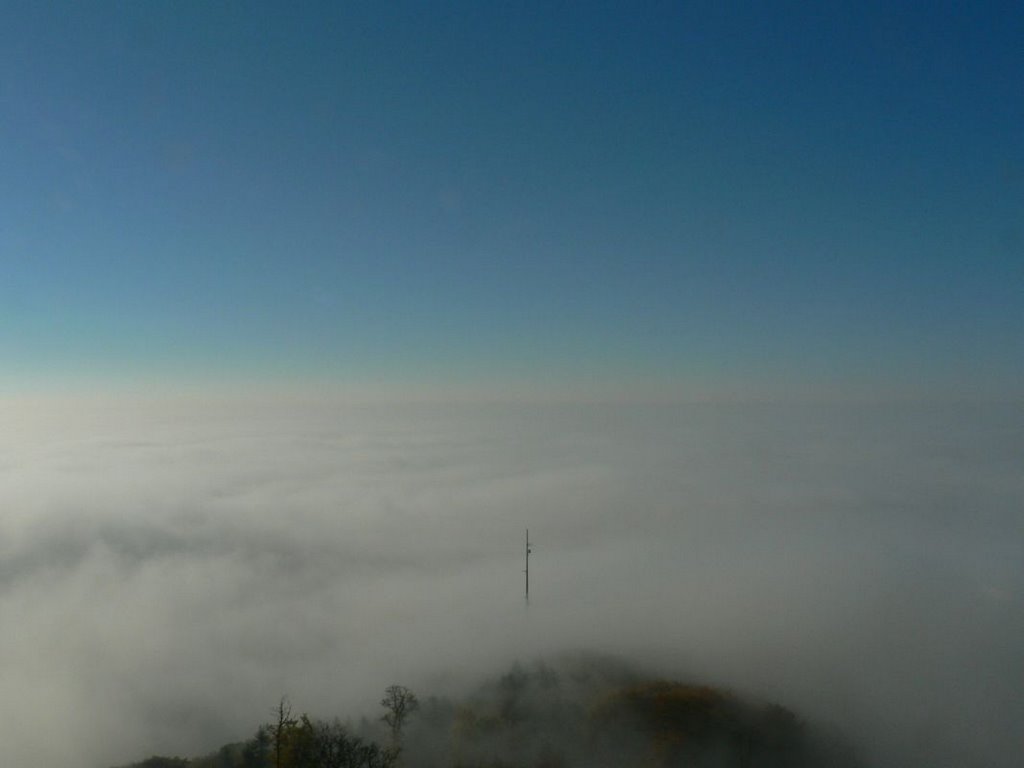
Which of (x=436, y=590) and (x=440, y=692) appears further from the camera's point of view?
(x=436, y=590)

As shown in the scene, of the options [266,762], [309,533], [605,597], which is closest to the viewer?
[266,762]

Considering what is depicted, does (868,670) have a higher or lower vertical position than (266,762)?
lower

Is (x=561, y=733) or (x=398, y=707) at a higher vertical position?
(x=398, y=707)

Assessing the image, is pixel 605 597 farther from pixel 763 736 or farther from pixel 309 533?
pixel 309 533

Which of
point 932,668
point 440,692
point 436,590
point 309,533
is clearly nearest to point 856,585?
point 932,668

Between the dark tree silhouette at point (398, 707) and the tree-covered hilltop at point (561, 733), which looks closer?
the tree-covered hilltop at point (561, 733)

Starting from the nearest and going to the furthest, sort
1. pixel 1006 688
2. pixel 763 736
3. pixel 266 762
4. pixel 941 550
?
1. pixel 266 762
2. pixel 763 736
3. pixel 1006 688
4. pixel 941 550

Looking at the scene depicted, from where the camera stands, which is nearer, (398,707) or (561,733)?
(561,733)

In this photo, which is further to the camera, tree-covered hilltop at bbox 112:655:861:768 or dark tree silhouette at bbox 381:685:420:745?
dark tree silhouette at bbox 381:685:420:745
